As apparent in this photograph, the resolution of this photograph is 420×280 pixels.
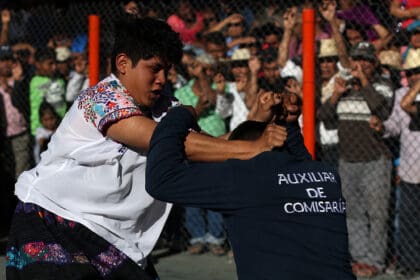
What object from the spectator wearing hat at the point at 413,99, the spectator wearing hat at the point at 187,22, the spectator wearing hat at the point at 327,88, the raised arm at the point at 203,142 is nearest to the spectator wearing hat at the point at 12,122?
the spectator wearing hat at the point at 187,22

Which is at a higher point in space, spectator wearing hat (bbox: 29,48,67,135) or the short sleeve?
the short sleeve

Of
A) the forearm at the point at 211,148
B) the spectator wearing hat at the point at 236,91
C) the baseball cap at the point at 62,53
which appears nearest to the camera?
the forearm at the point at 211,148

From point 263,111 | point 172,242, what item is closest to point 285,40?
point 172,242

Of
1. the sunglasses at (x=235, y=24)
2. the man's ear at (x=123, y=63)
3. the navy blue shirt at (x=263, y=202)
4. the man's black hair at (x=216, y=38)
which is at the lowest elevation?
the man's black hair at (x=216, y=38)

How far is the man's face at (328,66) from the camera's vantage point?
614 centimetres

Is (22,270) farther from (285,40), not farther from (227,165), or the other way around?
(285,40)

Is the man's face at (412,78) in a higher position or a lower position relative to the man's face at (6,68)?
higher

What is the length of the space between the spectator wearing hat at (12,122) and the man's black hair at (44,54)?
0.90 ft

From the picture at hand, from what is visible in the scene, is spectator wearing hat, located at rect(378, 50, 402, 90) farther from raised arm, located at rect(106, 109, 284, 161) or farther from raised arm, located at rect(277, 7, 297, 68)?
raised arm, located at rect(106, 109, 284, 161)

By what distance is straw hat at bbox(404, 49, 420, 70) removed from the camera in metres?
5.88

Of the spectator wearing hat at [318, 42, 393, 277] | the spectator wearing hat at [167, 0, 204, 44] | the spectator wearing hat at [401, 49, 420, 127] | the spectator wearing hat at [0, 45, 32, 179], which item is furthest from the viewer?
the spectator wearing hat at [0, 45, 32, 179]

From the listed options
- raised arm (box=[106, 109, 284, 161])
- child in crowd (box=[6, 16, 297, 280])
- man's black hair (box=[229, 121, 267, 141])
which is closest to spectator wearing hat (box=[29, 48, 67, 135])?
child in crowd (box=[6, 16, 297, 280])

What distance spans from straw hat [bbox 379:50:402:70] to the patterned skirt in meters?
3.62

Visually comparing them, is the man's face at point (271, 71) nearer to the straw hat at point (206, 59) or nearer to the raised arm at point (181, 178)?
the straw hat at point (206, 59)
